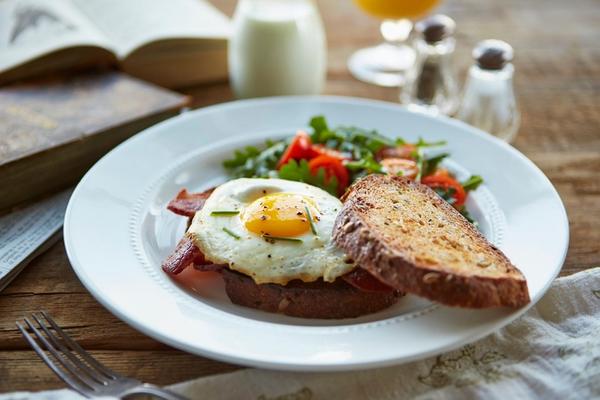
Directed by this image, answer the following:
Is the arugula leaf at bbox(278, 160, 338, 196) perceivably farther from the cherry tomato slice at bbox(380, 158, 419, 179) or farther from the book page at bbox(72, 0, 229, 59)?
the book page at bbox(72, 0, 229, 59)

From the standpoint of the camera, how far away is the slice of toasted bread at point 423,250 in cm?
238

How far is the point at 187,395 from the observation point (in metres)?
2.36

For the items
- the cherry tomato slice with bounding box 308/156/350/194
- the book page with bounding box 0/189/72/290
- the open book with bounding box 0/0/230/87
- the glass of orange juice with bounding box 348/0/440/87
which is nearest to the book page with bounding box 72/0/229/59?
the open book with bounding box 0/0/230/87

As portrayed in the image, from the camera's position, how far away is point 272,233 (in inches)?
108

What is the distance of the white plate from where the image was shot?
234cm

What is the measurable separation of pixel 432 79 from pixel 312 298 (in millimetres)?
2467

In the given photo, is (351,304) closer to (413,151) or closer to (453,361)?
(453,361)

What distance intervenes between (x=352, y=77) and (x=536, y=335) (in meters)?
2.91

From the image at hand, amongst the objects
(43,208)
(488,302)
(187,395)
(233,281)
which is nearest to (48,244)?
(43,208)

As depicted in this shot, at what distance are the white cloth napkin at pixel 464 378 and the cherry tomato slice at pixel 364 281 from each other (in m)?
0.30

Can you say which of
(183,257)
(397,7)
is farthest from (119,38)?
(183,257)

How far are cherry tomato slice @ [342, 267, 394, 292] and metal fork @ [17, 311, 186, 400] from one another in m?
0.75

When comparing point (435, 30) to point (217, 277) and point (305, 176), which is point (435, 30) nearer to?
point (305, 176)

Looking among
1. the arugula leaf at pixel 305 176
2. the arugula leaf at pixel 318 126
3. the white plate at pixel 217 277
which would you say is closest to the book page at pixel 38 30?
the white plate at pixel 217 277
